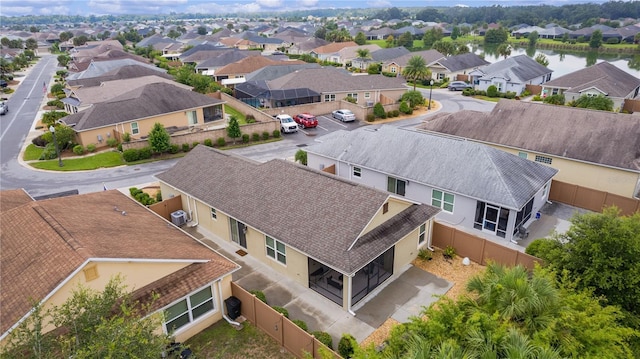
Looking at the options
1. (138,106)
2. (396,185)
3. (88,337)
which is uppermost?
(88,337)

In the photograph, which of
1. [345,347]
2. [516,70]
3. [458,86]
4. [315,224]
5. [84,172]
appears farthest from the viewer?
[458,86]

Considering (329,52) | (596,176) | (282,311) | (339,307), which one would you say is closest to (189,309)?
(282,311)

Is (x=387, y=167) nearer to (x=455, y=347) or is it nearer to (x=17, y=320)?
(x=455, y=347)

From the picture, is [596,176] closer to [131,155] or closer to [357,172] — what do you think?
[357,172]

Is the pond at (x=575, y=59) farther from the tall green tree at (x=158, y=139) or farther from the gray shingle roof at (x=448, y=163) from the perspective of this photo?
the tall green tree at (x=158, y=139)

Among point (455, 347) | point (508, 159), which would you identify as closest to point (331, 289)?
point (455, 347)

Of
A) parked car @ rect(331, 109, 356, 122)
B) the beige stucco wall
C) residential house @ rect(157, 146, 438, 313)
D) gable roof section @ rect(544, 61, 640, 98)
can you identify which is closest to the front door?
residential house @ rect(157, 146, 438, 313)

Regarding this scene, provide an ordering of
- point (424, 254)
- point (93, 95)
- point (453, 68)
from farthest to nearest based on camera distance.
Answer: point (453, 68)
point (93, 95)
point (424, 254)
